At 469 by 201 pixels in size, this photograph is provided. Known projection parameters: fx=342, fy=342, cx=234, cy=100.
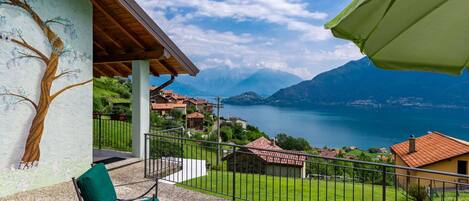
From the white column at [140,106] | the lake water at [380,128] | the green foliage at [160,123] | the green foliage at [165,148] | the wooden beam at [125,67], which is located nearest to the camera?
the green foliage at [165,148]

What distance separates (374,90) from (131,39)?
150m

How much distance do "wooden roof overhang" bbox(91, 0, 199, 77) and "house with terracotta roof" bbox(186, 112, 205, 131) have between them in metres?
52.3

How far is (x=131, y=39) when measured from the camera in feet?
26.8

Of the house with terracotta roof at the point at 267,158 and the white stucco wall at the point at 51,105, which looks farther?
the white stucco wall at the point at 51,105

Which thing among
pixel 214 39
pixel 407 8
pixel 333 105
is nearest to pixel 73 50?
pixel 407 8

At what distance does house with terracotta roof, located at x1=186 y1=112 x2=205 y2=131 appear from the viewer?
61894 mm

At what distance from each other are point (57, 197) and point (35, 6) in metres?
3.26

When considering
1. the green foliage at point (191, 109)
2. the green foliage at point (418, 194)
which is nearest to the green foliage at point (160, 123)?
the green foliage at point (418, 194)

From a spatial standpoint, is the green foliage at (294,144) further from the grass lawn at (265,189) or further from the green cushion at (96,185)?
the green cushion at (96,185)

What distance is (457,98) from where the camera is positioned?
361ft

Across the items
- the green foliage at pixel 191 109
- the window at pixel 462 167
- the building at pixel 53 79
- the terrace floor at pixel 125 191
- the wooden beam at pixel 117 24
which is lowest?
the window at pixel 462 167

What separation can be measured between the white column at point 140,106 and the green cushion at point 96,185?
13.7 feet

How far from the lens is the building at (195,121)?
203ft

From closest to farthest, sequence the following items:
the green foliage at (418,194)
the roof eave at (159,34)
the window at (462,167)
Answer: the roof eave at (159,34)
the green foliage at (418,194)
the window at (462,167)
